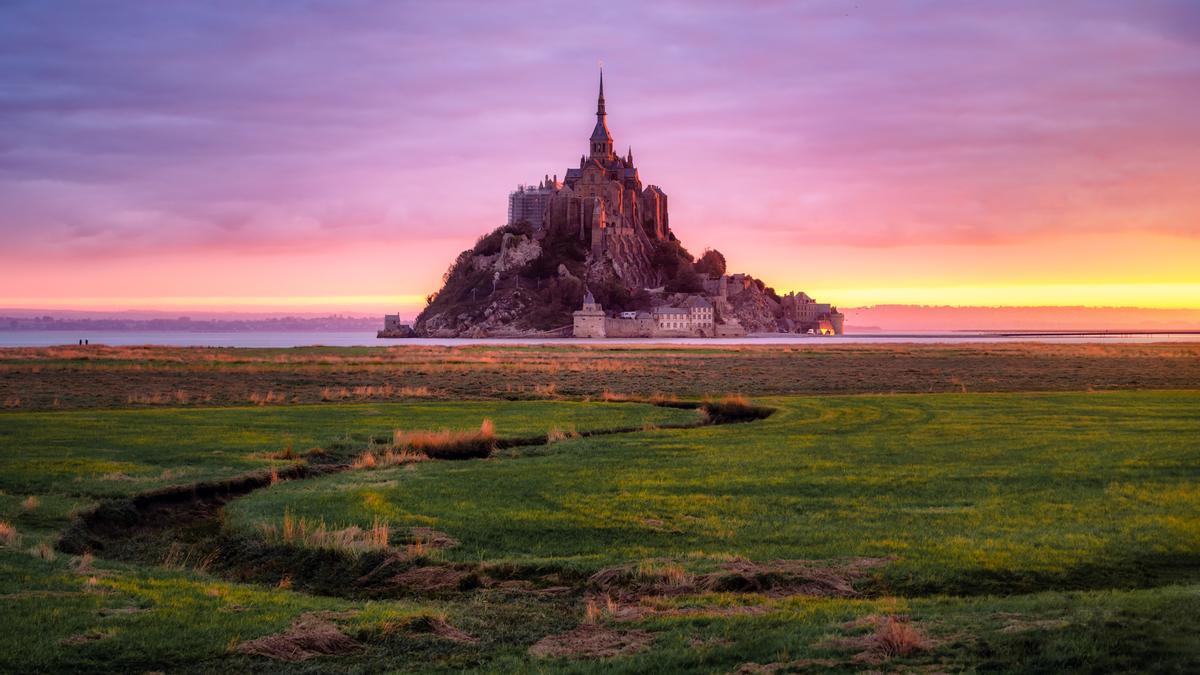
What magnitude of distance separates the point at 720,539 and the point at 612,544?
1792 millimetres

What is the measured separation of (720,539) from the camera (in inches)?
666

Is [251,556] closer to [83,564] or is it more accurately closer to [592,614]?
[83,564]

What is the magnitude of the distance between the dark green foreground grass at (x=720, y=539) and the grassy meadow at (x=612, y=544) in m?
0.06

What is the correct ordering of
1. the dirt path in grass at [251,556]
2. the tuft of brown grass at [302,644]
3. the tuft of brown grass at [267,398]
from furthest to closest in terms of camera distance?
1. the tuft of brown grass at [267,398]
2. the dirt path in grass at [251,556]
3. the tuft of brown grass at [302,644]

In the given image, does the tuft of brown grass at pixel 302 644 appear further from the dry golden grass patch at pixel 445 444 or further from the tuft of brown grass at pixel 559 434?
the tuft of brown grass at pixel 559 434

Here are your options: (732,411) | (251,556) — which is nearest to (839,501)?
(251,556)

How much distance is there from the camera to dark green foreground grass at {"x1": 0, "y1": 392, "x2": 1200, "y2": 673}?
35.8 ft

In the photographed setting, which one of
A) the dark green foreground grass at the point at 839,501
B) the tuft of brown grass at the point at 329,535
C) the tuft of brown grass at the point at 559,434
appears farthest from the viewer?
the tuft of brown grass at the point at 559,434

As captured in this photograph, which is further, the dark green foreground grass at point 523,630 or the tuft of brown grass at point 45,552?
the tuft of brown grass at point 45,552

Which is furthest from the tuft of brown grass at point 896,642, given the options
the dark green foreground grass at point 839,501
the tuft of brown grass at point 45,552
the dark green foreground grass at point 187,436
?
the dark green foreground grass at point 187,436

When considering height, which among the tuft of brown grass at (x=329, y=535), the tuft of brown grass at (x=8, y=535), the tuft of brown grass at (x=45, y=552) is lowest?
the tuft of brown grass at (x=329, y=535)

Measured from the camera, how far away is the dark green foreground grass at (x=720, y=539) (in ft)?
35.8

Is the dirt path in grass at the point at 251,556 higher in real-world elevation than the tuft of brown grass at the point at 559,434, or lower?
lower

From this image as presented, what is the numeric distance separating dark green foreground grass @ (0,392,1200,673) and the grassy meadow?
0.21 feet
